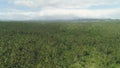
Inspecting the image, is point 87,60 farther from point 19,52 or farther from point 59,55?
point 19,52

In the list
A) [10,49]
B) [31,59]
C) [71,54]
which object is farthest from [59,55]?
[10,49]

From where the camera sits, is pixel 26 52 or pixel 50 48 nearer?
pixel 26 52

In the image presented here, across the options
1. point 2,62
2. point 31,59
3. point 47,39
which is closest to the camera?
point 2,62

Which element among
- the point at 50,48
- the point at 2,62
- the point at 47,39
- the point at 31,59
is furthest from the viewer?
the point at 47,39

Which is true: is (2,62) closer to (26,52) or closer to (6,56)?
(6,56)

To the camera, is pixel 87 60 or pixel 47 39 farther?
pixel 47 39

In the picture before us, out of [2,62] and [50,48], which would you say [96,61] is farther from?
[2,62]

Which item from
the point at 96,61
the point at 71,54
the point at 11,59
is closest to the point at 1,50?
the point at 11,59

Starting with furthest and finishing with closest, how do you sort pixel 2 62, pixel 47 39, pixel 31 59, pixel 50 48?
pixel 47 39 → pixel 50 48 → pixel 31 59 → pixel 2 62
